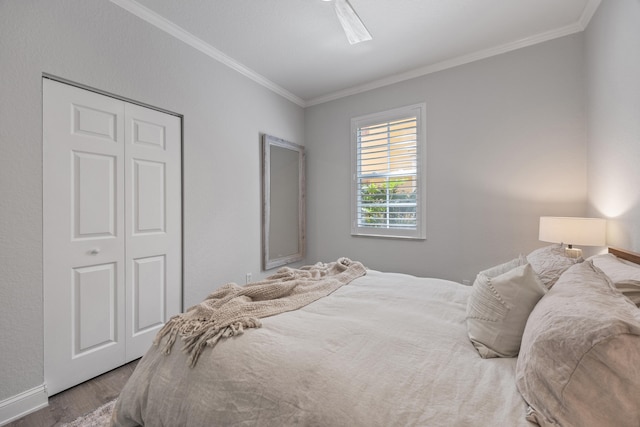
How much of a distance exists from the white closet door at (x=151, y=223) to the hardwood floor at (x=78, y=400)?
0.22m

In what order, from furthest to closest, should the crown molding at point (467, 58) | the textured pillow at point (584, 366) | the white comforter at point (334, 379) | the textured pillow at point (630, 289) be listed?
the crown molding at point (467, 58)
the textured pillow at point (630, 289)
the white comforter at point (334, 379)
the textured pillow at point (584, 366)

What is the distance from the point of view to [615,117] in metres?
1.90

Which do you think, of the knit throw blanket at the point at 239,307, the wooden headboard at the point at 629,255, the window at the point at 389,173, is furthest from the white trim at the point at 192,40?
the wooden headboard at the point at 629,255

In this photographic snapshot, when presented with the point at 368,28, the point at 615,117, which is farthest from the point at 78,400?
the point at 615,117

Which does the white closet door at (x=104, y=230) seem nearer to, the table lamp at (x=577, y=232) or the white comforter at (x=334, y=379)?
the white comforter at (x=334, y=379)

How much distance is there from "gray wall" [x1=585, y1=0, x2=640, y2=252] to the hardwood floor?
347 cm

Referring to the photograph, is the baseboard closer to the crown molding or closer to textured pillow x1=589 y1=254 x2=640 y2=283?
textured pillow x1=589 y1=254 x2=640 y2=283

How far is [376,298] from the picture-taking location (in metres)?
1.73

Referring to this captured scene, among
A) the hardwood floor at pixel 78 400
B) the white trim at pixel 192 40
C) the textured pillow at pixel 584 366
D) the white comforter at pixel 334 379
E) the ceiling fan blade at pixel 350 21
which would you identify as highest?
the white trim at pixel 192 40

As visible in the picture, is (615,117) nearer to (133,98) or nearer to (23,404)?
(133,98)

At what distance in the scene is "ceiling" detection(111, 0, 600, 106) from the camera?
2.21 metres

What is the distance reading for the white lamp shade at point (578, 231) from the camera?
1942 mm

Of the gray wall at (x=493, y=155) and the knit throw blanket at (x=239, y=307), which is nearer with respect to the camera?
the knit throw blanket at (x=239, y=307)

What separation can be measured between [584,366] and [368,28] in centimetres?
274
